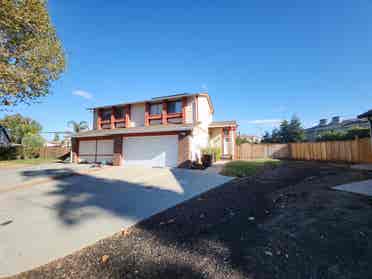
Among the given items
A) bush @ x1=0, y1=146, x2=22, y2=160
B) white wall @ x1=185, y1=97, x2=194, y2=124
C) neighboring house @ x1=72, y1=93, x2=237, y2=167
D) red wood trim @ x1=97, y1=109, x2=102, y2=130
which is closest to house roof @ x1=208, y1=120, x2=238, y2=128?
neighboring house @ x1=72, y1=93, x2=237, y2=167

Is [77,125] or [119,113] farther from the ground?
[77,125]

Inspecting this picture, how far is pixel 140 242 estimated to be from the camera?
2.94 meters

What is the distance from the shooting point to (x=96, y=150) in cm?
1551

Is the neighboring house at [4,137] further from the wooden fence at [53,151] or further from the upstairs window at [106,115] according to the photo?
the upstairs window at [106,115]

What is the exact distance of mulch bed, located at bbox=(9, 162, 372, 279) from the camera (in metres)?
2.09

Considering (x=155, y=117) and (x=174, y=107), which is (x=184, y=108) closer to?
(x=174, y=107)

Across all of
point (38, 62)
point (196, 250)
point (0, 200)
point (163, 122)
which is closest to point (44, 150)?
point (38, 62)

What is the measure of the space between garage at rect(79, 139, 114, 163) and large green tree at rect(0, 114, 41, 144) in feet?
63.6

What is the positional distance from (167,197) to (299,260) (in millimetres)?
4037

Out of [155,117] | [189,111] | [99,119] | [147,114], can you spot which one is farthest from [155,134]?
[99,119]

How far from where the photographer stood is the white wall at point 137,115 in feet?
51.8

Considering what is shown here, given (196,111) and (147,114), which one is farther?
(147,114)

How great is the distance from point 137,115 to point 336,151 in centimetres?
1740

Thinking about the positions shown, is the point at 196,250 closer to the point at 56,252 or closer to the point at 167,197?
the point at 56,252
